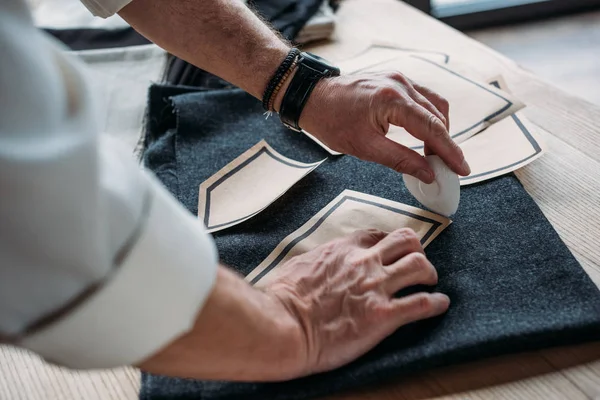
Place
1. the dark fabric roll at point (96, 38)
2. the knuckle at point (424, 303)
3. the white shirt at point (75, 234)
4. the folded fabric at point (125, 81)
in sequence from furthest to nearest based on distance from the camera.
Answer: the dark fabric roll at point (96, 38) → the folded fabric at point (125, 81) → the knuckle at point (424, 303) → the white shirt at point (75, 234)

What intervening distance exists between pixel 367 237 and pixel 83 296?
34 centimetres

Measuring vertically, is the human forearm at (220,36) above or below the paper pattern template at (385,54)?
above

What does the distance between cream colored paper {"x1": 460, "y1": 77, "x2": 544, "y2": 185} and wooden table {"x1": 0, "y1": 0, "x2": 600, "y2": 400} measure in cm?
2

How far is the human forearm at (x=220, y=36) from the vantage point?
33.5 inches

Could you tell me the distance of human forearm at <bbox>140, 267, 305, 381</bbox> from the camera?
0.51 meters

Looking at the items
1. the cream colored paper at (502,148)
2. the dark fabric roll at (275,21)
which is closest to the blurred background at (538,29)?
the dark fabric roll at (275,21)

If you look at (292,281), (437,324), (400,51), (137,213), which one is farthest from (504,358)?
(400,51)

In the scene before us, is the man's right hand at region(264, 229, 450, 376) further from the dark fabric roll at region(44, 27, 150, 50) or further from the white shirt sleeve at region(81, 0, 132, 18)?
the dark fabric roll at region(44, 27, 150, 50)

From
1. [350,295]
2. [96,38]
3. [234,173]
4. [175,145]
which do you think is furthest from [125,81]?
[350,295]

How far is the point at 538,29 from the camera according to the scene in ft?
6.59

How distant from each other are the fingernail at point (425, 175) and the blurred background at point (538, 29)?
1.24m

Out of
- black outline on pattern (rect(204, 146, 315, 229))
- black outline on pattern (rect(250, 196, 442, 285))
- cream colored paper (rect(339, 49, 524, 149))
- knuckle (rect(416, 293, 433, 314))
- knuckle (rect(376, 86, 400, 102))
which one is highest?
knuckle (rect(376, 86, 400, 102))

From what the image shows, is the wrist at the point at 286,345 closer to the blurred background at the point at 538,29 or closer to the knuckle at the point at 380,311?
the knuckle at the point at 380,311

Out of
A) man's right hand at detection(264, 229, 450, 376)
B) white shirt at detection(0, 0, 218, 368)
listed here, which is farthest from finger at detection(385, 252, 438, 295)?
white shirt at detection(0, 0, 218, 368)
